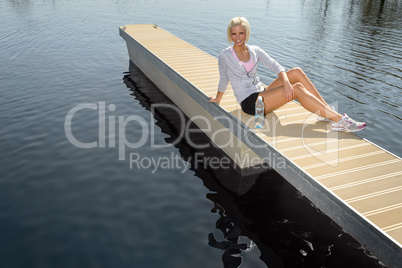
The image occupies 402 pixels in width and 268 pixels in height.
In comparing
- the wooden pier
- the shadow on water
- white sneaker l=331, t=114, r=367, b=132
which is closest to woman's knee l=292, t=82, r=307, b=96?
the wooden pier

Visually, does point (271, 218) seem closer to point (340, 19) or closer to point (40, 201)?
point (40, 201)

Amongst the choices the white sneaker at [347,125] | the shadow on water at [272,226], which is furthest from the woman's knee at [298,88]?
the shadow on water at [272,226]

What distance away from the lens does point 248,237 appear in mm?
5621

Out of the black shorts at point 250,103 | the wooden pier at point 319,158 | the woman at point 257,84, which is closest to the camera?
the wooden pier at point 319,158

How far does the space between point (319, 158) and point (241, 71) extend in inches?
94.0

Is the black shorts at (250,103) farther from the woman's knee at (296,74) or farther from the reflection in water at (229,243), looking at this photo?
the reflection in water at (229,243)

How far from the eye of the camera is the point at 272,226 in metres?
5.88

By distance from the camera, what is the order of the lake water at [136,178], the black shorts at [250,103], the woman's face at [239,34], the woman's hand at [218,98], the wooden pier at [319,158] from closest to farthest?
the wooden pier at [319,158], the lake water at [136,178], the woman's face at [239,34], the black shorts at [250,103], the woman's hand at [218,98]

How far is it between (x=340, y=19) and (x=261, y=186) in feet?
76.3

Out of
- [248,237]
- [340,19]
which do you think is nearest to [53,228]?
[248,237]

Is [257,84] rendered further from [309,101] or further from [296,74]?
[309,101]

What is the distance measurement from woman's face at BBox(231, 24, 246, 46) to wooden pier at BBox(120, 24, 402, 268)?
1.53m

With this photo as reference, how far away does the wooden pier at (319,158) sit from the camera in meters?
4.43

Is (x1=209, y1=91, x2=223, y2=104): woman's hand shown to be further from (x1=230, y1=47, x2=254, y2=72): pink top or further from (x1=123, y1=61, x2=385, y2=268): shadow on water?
(x1=123, y1=61, x2=385, y2=268): shadow on water
